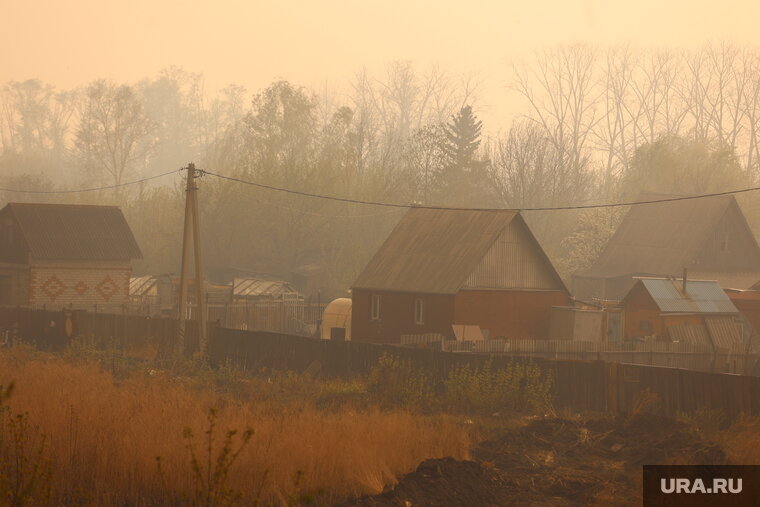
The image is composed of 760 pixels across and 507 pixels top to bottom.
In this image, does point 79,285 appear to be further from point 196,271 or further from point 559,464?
point 559,464

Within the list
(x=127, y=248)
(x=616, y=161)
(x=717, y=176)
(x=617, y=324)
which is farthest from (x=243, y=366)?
(x=616, y=161)

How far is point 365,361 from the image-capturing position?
2805cm

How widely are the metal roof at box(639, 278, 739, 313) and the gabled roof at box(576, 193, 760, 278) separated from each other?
13.7 meters

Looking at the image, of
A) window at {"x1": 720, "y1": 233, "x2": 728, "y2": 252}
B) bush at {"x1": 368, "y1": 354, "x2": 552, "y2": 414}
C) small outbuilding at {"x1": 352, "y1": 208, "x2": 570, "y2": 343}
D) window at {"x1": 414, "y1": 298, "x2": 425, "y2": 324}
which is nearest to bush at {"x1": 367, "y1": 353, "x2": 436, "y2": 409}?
bush at {"x1": 368, "y1": 354, "x2": 552, "y2": 414}

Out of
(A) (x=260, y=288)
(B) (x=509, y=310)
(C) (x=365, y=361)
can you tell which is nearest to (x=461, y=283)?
(B) (x=509, y=310)

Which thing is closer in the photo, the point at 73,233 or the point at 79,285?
the point at 79,285

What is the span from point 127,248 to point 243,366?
75.6 ft

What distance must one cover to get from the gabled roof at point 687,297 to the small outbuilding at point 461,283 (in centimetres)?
346

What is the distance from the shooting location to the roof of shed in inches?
1517

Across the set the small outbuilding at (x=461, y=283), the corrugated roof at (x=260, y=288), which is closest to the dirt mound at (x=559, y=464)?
the small outbuilding at (x=461, y=283)

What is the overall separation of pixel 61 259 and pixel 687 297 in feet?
98.7

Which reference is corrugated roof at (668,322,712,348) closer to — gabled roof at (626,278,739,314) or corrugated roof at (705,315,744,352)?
corrugated roof at (705,315,744,352)

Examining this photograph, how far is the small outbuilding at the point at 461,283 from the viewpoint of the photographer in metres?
38.2

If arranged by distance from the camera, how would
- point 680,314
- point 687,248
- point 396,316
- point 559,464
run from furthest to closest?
1. point 687,248
2. point 396,316
3. point 680,314
4. point 559,464
